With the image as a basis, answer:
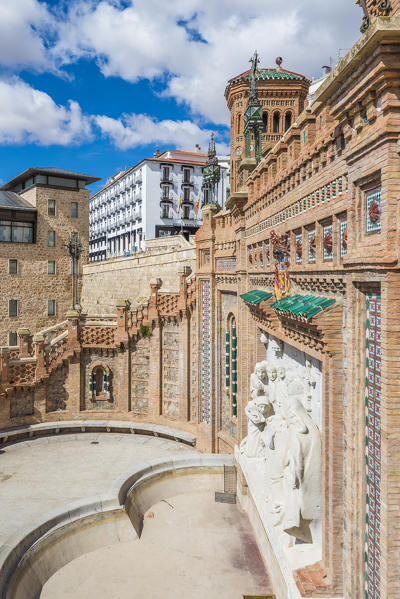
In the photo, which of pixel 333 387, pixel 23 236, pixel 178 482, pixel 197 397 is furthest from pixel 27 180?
pixel 333 387

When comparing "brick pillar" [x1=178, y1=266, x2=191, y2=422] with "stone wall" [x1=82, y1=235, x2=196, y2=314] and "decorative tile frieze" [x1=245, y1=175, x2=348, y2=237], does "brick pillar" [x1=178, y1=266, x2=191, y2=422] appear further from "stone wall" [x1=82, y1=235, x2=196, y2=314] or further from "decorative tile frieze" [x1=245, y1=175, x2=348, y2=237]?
"stone wall" [x1=82, y1=235, x2=196, y2=314]

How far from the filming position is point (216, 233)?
50.2ft

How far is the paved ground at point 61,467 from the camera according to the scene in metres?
12.3

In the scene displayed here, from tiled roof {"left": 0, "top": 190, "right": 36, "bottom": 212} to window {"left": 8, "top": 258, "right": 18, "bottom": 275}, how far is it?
3907mm

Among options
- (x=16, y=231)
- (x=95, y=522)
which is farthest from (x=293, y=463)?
(x=16, y=231)

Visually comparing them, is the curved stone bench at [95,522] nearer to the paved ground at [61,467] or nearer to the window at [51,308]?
the paved ground at [61,467]

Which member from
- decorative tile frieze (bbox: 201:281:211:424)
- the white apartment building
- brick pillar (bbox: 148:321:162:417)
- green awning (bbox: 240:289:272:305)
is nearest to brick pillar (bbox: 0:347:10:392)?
brick pillar (bbox: 148:321:162:417)

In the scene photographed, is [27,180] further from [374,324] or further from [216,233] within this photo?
[374,324]

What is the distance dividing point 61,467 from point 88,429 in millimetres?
3417

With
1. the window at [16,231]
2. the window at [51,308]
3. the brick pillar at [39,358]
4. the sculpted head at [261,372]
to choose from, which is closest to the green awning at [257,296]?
the sculpted head at [261,372]

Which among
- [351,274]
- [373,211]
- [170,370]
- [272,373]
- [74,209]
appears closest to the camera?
[373,211]

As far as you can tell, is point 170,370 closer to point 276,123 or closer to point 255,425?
point 255,425

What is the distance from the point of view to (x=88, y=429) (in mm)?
18406

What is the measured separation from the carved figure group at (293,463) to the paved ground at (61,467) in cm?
645
